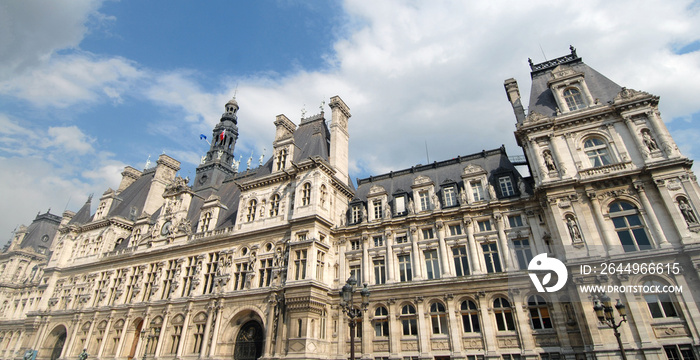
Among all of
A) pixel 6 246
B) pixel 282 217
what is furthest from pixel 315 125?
pixel 6 246

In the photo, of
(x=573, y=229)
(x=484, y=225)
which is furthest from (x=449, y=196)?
(x=573, y=229)

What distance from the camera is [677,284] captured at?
20125 millimetres

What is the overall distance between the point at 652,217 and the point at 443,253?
12.8 metres

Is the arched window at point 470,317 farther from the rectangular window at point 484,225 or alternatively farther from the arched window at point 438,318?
the rectangular window at point 484,225

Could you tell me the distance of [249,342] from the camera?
97.0 ft

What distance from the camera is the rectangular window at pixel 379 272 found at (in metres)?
29.2

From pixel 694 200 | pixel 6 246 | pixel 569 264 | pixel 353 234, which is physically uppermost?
pixel 6 246

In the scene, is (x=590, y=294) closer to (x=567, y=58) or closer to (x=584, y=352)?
(x=584, y=352)

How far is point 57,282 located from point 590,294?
56.7 m

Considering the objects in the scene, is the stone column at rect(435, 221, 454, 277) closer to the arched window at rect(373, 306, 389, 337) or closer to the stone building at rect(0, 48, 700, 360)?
the stone building at rect(0, 48, 700, 360)

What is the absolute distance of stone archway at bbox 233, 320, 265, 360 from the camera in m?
29.0

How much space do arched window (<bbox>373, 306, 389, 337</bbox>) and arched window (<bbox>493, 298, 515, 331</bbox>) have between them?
25.3ft

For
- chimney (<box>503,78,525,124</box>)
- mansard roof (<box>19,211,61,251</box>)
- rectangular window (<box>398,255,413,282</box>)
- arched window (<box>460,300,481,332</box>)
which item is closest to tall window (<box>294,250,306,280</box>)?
rectangular window (<box>398,255,413,282</box>)

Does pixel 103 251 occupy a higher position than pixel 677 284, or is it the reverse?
pixel 103 251
